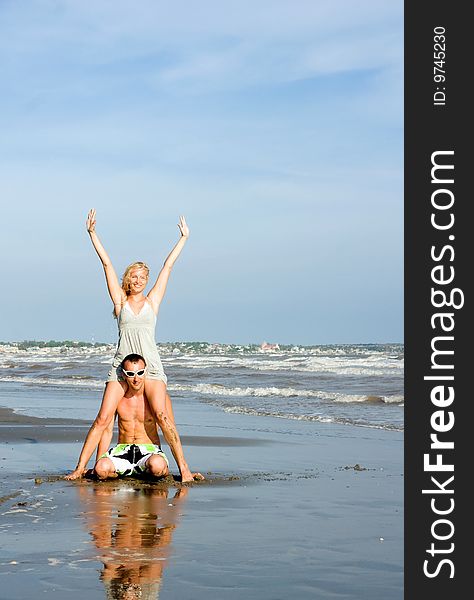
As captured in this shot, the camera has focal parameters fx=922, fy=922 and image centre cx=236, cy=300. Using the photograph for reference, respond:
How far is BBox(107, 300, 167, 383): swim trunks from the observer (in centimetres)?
826

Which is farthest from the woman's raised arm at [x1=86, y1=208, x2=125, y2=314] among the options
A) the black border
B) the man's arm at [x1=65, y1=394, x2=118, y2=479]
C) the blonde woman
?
the black border

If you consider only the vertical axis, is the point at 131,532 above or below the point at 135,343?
below

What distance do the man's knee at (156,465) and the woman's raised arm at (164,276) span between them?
4.32 ft

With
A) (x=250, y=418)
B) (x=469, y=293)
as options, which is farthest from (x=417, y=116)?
(x=250, y=418)

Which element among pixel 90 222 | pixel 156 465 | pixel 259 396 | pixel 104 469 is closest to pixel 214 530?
pixel 156 465

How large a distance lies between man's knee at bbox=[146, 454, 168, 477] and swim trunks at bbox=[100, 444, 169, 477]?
6cm

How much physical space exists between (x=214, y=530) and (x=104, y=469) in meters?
2.32

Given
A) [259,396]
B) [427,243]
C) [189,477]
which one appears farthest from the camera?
[259,396]

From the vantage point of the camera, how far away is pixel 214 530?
586 cm

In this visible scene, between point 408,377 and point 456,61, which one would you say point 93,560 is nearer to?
point 408,377

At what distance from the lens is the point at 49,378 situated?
3325 cm

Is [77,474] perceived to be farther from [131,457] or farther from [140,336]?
[140,336]

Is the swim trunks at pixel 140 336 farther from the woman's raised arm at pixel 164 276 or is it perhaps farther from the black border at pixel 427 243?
the black border at pixel 427 243

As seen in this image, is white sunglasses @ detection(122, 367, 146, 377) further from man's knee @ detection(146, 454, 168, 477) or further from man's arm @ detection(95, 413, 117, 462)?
man's knee @ detection(146, 454, 168, 477)
